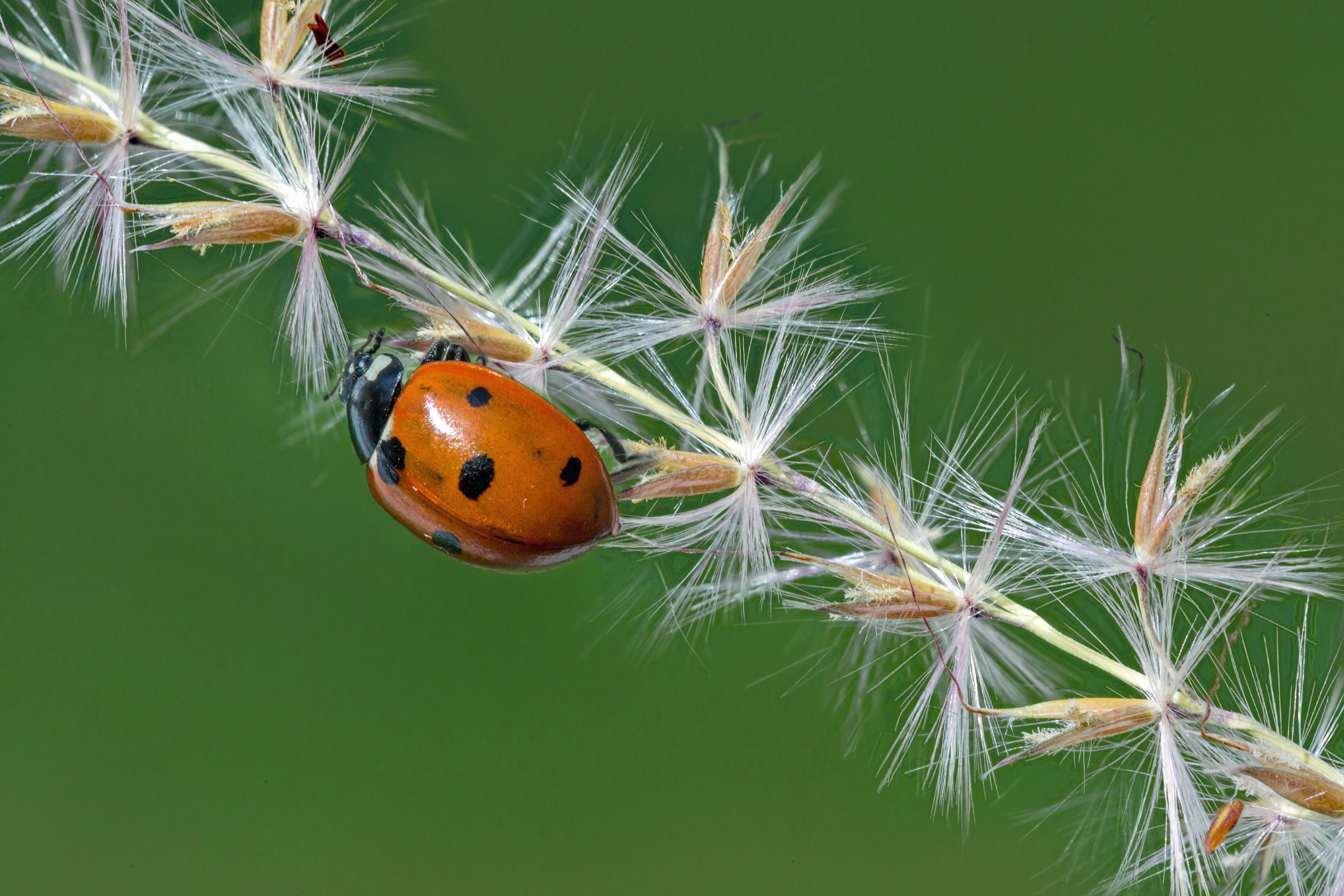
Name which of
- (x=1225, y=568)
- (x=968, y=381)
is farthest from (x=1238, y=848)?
(x=968, y=381)

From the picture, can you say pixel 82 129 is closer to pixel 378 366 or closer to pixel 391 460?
pixel 378 366

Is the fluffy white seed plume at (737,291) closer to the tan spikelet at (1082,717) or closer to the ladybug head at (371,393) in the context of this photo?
the ladybug head at (371,393)

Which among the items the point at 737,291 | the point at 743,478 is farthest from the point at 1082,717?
the point at 737,291

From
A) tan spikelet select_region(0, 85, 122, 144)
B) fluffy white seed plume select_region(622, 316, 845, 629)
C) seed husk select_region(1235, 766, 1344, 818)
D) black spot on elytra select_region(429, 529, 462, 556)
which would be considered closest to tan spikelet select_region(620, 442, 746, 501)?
fluffy white seed plume select_region(622, 316, 845, 629)

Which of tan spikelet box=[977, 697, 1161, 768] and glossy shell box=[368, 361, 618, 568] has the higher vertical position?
glossy shell box=[368, 361, 618, 568]

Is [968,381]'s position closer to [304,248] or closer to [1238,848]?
[1238,848]

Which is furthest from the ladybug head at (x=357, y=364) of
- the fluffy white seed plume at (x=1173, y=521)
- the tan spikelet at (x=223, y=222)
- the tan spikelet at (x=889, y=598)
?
the fluffy white seed plume at (x=1173, y=521)

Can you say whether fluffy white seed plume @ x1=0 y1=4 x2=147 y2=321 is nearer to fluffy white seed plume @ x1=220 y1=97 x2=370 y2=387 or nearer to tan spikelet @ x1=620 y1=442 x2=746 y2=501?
fluffy white seed plume @ x1=220 y1=97 x2=370 y2=387

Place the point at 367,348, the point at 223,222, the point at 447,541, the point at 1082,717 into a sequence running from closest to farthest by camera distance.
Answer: the point at 1082,717, the point at 223,222, the point at 447,541, the point at 367,348
